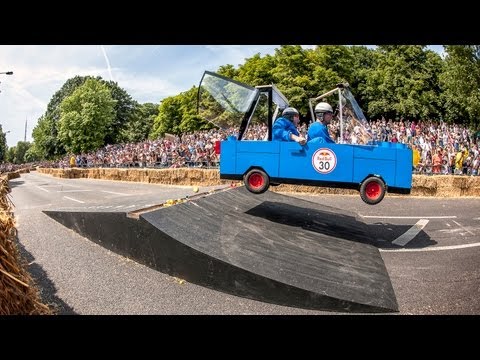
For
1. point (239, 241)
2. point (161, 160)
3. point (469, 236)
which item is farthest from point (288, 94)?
point (239, 241)

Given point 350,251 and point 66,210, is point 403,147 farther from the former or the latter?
point 66,210

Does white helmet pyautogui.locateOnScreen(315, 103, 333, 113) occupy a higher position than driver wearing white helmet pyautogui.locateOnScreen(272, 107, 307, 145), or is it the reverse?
white helmet pyautogui.locateOnScreen(315, 103, 333, 113)

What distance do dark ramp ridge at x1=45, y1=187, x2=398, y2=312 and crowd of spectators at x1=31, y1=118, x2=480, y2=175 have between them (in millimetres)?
1426

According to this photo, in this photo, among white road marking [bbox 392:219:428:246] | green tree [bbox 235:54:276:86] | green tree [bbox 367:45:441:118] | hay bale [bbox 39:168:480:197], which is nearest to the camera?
white road marking [bbox 392:219:428:246]

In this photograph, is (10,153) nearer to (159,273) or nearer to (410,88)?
(159,273)

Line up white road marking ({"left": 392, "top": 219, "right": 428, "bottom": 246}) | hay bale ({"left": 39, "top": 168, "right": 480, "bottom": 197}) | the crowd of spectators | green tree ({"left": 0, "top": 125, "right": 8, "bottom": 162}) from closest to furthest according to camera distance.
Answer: green tree ({"left": 0, "top": 125, "right": 8, "bottom": 162}) < the crowd of spectators < white road marking ({"left": 392, "top": 219, "right": 428, "bottom": 246}) < hay bale ({"left": 39, "top": 168, "right": 480, "bottom": 197})

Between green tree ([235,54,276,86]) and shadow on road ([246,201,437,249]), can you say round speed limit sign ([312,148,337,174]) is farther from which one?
green tree ([235,54,276,86])

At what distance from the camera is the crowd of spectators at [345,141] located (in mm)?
5141

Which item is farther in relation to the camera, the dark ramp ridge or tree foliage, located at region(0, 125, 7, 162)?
tree foliage, located at region(0, 125, 7, 162)

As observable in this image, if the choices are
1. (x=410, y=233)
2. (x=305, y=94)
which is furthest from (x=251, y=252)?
(x=305, y=94)

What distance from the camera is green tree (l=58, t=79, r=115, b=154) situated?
4.95 m

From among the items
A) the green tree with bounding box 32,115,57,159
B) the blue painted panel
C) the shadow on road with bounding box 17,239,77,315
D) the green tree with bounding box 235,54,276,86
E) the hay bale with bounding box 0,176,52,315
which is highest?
the green tree with bounding box 235,54,276,86

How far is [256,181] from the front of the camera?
5.02 meters

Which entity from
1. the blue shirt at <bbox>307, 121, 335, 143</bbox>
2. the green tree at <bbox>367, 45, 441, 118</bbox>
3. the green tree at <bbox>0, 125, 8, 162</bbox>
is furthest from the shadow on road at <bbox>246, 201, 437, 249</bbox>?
the green tree at <bbox>367, 45, 441, 118</bbox>
